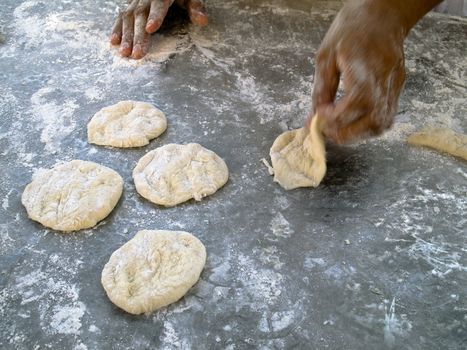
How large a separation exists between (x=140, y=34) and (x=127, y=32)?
4.3 inches

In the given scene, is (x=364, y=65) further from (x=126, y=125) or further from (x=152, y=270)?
(x=126, y=125)

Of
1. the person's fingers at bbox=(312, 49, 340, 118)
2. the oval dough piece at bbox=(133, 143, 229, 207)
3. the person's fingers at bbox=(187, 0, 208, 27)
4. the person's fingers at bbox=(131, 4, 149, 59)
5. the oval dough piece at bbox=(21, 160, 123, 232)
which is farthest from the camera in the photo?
the person's fingers at bbox=(187, 0, 208, 27)

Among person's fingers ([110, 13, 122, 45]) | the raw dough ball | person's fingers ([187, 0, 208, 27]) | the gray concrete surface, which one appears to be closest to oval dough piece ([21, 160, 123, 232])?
the gray concrete surface

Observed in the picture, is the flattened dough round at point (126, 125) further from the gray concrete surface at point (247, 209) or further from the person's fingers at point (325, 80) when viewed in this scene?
the person's fingers at point (325, 80)

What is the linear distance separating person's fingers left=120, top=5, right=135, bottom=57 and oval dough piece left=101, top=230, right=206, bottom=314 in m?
1.44

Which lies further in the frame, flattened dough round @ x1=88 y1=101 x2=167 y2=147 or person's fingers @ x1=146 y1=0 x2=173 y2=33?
person's fingers @ x1=146 y1=0 x2=173 y2=33

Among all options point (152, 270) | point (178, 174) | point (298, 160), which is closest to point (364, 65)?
point (298, 160)

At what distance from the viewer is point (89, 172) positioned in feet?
7.45

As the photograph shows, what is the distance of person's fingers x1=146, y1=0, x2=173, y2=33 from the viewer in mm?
3018

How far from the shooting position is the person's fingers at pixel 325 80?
1880 millimetres

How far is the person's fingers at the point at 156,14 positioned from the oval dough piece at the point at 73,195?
1125 millimetres

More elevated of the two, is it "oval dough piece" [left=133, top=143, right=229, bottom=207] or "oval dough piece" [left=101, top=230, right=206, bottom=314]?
"oval dough piece" [left=133, top=143, right=229, bottom=207]

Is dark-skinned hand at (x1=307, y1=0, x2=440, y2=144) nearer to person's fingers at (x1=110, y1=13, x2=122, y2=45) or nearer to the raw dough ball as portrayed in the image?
the raw dough ball

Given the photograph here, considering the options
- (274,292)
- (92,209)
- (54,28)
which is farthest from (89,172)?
(54,28)
